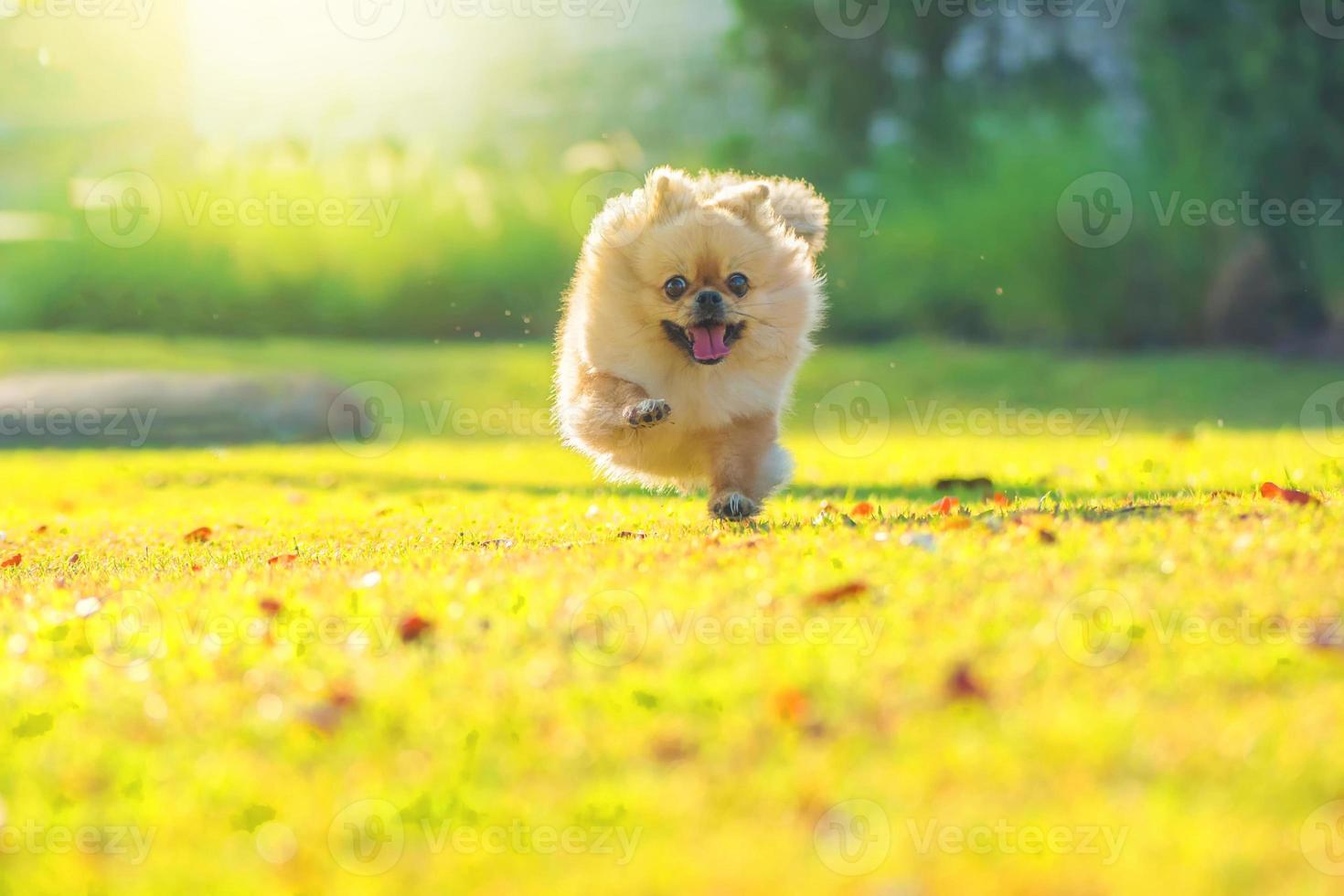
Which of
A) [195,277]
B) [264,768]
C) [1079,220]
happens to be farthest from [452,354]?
[264,768]

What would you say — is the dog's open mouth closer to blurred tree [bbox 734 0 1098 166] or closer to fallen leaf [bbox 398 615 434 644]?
fallen leaf [bbox 398 615 434 644]

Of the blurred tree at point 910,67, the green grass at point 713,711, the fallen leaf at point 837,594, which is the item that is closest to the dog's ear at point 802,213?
the green grass at point 713,711

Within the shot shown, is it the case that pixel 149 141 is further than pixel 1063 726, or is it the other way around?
pixel 149 141

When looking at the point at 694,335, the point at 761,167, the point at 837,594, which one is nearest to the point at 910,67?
the point at 761,167

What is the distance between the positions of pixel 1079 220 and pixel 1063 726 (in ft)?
70.1

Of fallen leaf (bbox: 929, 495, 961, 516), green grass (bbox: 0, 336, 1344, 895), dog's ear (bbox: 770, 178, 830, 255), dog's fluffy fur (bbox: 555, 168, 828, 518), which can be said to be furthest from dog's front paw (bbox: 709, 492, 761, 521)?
dog's ear (bbox: 770, 178, 830, 255)

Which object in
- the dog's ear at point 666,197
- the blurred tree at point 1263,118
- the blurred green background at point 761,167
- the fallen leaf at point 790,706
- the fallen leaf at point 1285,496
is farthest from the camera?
the blurred green background at point 761,167

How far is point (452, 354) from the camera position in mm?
22938

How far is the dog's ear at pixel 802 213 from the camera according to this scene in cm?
834

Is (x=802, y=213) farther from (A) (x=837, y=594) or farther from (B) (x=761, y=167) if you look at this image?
(B) (x=761, y=167)

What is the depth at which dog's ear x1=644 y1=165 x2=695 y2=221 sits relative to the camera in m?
7.56

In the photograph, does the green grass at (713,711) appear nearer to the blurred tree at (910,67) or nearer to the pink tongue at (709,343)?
the pink tongue at (709,343)

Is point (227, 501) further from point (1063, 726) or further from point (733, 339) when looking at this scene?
point (1063, 726)

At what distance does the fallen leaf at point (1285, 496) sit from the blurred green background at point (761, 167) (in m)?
17.1
